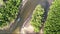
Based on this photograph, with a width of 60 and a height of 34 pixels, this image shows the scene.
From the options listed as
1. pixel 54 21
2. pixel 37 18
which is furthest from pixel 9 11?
pixel 54 21

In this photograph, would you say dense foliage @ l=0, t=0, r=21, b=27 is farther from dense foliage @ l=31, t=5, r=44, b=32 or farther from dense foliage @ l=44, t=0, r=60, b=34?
dense foliage @ l=44, t=0, r=60, b=34

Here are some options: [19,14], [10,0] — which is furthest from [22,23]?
[10,0]

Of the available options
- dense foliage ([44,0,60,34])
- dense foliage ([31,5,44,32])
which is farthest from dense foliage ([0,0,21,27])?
dense foliage ([44,0,60,34])

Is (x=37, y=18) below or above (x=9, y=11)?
below

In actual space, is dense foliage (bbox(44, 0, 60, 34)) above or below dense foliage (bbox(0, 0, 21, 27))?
below

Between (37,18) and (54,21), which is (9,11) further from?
(54,21)
